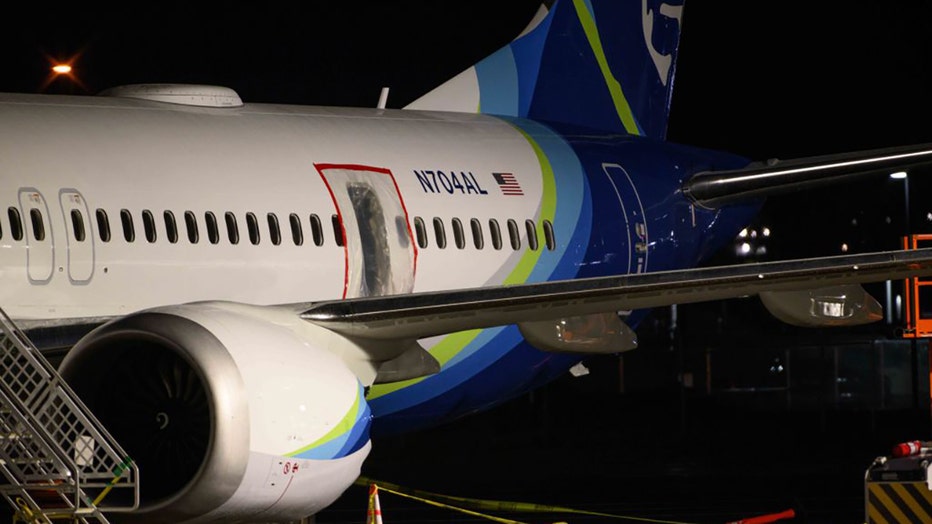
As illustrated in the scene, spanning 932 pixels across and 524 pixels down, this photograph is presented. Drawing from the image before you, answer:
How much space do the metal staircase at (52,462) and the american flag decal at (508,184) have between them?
23.3 ft

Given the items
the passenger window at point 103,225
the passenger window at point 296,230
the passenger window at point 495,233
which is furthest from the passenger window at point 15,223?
the passenger window at point 495,233

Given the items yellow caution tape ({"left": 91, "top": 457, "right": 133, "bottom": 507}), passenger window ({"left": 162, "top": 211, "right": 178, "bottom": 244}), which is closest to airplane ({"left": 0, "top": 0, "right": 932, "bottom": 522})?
passenger window ({"left": 162, "top": 211, "right": 178, "bottom": 244})

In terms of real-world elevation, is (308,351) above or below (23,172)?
below

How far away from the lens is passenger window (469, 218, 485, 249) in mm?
16453

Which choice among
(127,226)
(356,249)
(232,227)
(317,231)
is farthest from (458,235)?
(127,226)

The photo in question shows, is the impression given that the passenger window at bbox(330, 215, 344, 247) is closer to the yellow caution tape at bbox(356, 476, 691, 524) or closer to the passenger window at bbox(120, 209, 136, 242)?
the passenger window at bbox(120, 209, 136, 242)

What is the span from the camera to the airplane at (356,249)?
10555 millimetres

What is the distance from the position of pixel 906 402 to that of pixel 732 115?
20881mm

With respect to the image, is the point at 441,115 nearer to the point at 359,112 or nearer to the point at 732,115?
the point at 359,112

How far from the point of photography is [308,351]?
35.3 ft

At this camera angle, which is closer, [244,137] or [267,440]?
[267,440]

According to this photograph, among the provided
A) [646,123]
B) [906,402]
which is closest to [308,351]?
[646,123]

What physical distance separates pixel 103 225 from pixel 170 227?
0.65m

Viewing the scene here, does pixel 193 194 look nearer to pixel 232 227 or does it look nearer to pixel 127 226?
pixel 232 227
